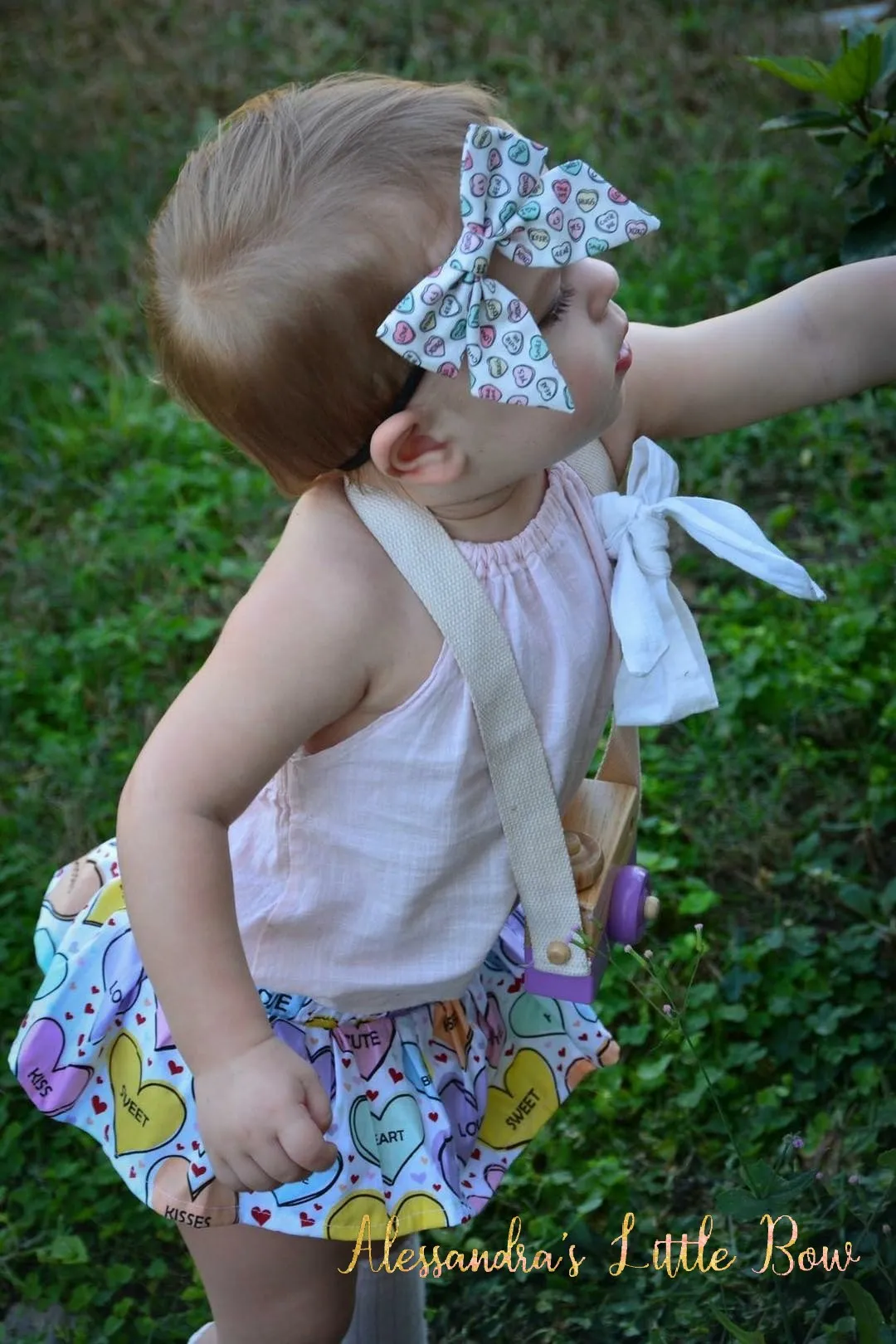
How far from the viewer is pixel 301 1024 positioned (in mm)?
1647

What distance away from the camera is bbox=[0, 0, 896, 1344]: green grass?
2084 millimetres

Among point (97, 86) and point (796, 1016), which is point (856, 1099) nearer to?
point (796, 1016)

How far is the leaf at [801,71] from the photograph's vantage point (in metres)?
1.69

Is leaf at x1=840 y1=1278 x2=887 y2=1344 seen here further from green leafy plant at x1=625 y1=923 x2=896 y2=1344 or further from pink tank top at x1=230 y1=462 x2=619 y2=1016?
pink tank top at x1=230 y1=462 x2=619 y2=1016

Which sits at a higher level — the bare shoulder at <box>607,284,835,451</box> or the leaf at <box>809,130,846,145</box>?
the leaf at <box>809,130,846,145</box>

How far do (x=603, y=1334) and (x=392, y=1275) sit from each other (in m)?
0.27

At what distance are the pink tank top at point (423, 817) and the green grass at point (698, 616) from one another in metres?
0.37

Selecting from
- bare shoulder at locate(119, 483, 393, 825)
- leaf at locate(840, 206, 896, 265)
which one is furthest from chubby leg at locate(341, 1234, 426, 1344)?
leaf at locate(840, 206, 896, 265)

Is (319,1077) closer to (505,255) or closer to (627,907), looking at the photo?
(627,907)

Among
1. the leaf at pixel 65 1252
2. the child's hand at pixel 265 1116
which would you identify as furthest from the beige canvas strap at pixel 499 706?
the leaf at pixel 65 1252

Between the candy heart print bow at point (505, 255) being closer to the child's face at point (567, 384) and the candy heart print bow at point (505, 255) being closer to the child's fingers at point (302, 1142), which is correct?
the child's face at point (567, 384)

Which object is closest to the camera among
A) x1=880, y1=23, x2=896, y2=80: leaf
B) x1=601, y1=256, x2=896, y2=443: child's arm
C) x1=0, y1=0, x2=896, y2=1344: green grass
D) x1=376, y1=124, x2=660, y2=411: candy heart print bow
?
x1=376, y1=124, x2=660, y2=411: candy heart print bow

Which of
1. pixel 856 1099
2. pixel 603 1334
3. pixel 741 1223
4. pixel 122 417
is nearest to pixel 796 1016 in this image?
pixel 856 1099

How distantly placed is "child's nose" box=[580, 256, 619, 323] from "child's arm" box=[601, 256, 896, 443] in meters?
0.21
